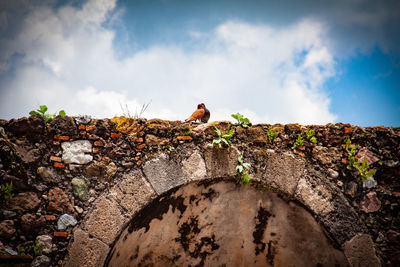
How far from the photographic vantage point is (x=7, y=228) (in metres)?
1.74

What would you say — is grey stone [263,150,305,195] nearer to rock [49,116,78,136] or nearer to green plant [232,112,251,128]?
green plant [232,112,251,128]

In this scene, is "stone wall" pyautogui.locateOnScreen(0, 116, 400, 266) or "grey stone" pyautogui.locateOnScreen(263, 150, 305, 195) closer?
"stone wall" pyautogui.locateOnScreen(0, 116, 400, 266)

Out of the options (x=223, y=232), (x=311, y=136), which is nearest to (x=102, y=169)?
(x=223, y=232)

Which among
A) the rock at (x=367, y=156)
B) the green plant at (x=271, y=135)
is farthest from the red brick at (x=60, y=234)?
the rock at (x=367, y=156)

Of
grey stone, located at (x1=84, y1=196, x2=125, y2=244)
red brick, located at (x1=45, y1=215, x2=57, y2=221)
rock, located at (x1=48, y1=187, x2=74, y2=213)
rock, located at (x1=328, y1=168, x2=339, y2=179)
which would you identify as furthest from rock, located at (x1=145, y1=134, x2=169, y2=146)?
rock, located at (x1=328, y1=168, x2=339, y2=179)

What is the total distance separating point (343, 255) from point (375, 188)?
668 mm

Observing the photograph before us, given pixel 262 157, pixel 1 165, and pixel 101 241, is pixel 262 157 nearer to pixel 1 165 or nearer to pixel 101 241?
pixel 101 241

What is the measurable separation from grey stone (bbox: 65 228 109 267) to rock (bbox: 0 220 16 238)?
0.46 meters

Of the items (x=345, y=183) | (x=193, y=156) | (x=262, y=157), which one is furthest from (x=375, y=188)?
(x=193, y=156)

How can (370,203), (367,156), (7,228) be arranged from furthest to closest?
(367,156) < (370,203) < (7,228)

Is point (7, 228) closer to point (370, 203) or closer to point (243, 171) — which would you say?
point (243, 171)

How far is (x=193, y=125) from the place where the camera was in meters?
2.25

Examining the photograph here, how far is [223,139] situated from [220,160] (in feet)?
0.68

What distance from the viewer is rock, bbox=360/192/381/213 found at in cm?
194
